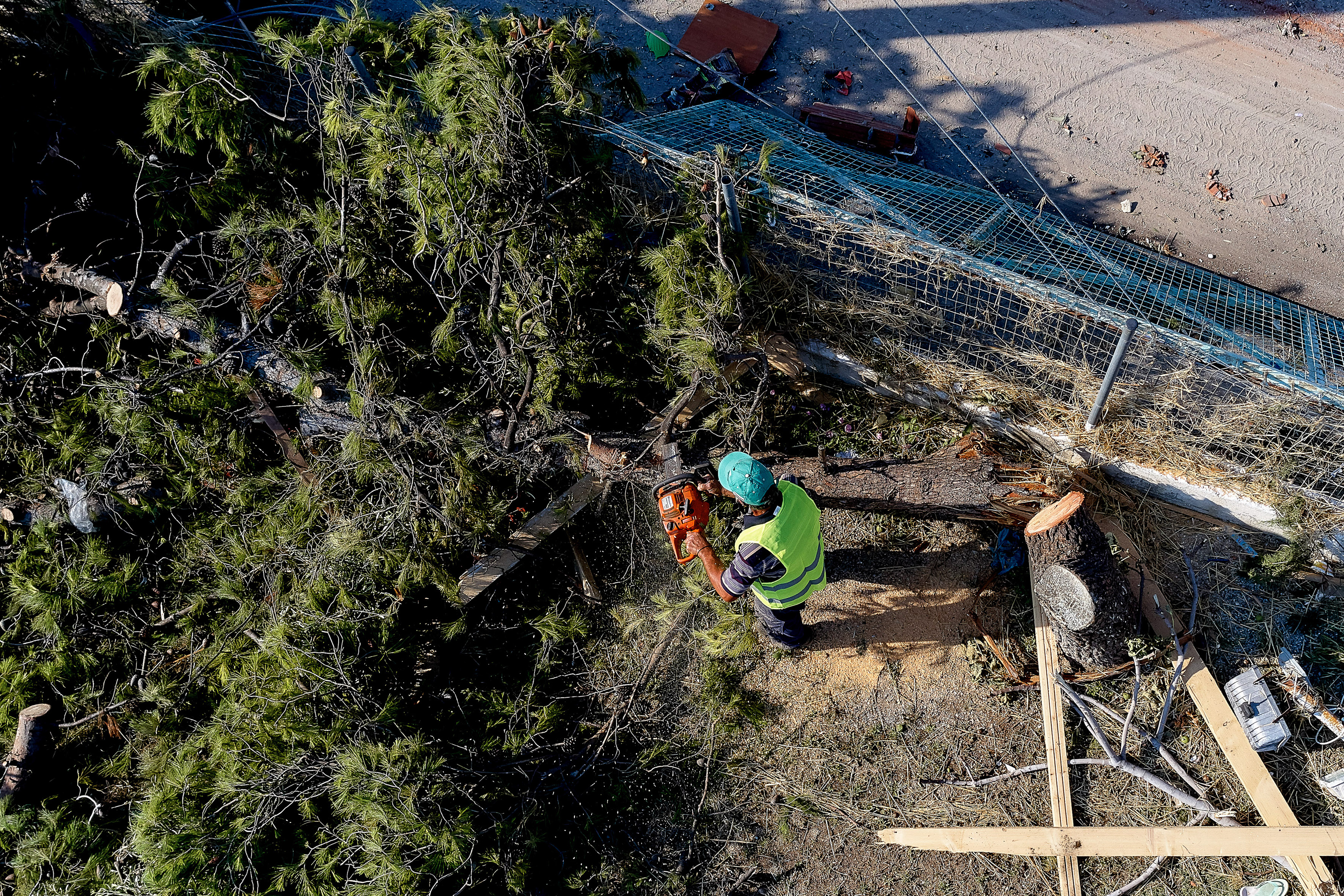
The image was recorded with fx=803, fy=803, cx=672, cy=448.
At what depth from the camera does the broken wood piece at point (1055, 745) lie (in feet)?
14.5

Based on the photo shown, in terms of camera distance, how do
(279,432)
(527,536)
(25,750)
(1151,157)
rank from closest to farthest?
(25,750) < (527,536) < (279,432) < (1151,157)

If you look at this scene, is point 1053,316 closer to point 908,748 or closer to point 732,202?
point 732,202

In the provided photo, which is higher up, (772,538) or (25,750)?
(772,538)

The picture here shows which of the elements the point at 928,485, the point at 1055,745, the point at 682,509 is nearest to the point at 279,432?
the point at 682,509

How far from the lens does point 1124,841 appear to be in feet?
14.3

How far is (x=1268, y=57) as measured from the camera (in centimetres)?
660

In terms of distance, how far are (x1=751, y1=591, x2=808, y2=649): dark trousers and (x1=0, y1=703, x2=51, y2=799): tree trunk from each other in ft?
14.8

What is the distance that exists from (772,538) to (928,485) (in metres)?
1.10

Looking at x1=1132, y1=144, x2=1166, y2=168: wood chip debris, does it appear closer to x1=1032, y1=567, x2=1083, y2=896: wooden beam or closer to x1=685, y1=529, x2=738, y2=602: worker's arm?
x1=1032, y1=567, x2=1083, y2=896: wooden beam

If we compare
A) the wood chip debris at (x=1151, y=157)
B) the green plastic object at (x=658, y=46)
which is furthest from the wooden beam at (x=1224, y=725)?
the green plastic object at (x=658, y=46)

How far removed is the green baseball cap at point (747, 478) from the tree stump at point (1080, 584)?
1.60 metres

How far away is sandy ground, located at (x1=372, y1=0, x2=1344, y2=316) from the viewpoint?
6.12 metres

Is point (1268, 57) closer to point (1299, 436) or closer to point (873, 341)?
point (1299, 436)

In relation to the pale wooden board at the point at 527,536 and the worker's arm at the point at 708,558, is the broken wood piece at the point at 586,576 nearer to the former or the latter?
the pale wooden board at the point at 527,536
